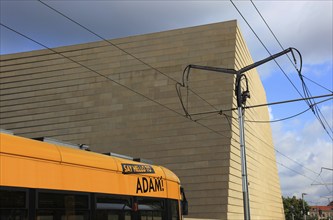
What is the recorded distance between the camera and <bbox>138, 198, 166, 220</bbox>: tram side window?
9539mm

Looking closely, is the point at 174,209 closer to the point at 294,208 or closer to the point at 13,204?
the point at 13,204

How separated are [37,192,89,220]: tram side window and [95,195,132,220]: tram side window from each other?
39 cm

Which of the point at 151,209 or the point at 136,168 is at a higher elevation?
the point at 136,168

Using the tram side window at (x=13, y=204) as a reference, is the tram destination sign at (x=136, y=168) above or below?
above

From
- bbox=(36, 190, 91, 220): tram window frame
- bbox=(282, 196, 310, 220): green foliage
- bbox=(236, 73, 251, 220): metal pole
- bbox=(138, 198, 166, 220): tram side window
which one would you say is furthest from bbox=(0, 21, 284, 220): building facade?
bbox=(282, 196, 310, 220): green foliage

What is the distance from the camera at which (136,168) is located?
969cm

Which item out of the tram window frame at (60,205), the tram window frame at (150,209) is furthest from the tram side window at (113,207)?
the tram window frame at (150,209)

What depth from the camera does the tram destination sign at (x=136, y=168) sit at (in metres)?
9.22

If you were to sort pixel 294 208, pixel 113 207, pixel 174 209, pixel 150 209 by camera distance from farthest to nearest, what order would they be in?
pixel 294 208, pixel 174 209, pixel 150 209, pixel 113 207

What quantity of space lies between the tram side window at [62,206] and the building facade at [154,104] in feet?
76.4

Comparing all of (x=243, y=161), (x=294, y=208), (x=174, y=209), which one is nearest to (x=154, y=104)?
(x=243, y=161)

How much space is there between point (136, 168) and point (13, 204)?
154 inches

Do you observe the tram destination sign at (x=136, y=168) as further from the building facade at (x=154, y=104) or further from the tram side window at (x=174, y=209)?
the building facade at (x=154, y=104)

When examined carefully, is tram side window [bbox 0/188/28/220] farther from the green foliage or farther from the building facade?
the green foliage
